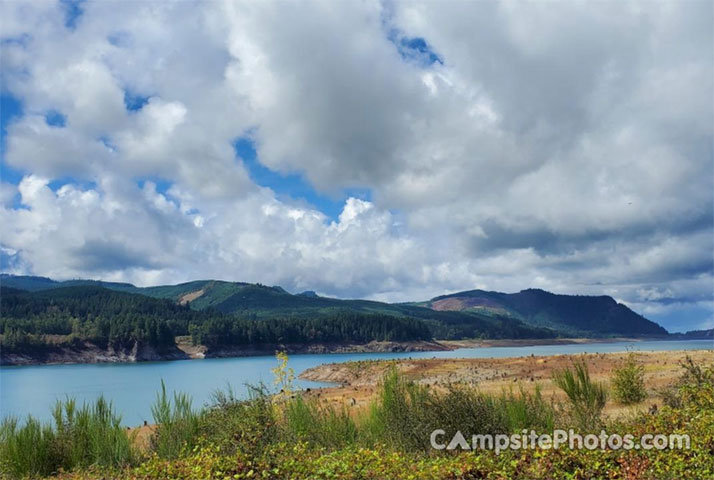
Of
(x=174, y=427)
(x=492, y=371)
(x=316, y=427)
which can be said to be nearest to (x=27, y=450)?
(x=174, y=427)

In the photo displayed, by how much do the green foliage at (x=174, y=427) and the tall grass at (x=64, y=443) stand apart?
2.14 ft

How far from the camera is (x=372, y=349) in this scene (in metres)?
160

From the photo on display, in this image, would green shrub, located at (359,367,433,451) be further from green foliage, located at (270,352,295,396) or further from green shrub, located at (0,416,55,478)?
green shrub, located at (0,416,55,478)

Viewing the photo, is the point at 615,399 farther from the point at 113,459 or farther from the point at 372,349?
the point at 372,349

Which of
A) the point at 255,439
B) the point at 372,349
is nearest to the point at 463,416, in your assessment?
the point at 255,439

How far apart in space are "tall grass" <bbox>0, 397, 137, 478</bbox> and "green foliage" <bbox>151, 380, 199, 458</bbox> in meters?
0.65

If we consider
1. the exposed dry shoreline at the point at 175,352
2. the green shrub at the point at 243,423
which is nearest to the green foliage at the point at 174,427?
the green shrub at the point at 243,423

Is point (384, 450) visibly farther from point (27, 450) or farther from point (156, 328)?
point (156, 328)

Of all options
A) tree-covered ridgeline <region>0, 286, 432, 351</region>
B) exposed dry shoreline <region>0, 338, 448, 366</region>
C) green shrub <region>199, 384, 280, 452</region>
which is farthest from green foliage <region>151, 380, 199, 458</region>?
tree-covered ridgeline <region>0, 286, 432, 351</region>

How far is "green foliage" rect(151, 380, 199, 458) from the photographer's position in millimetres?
11586

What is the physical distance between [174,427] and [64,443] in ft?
7.41

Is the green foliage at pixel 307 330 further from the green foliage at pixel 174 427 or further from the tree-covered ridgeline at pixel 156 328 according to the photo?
the green foliage at pixel 174 427

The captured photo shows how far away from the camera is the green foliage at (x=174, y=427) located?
1159 cm

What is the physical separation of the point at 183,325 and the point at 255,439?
6806 inches
